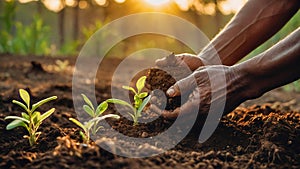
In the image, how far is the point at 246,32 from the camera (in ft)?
7.25

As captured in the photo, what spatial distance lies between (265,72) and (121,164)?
2.49 feet

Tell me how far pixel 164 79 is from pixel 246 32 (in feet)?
1.93

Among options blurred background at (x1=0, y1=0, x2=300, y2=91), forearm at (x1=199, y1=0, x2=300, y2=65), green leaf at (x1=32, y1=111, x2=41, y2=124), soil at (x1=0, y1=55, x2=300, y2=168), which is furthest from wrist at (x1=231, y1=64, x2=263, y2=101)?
blurred background at (x1=0, y1=0, x2=300, y2=91)

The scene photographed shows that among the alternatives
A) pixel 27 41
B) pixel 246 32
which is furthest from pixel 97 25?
pixel 246 32

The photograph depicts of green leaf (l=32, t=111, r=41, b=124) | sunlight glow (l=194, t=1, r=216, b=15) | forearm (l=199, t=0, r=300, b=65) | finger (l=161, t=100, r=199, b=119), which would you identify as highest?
sunlight glow (l=194, t=1, r=216, b=15)

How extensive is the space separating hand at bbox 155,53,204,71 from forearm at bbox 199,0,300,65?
98mm

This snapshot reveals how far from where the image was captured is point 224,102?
1.75 m

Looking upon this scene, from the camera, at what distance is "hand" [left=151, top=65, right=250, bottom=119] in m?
1.73

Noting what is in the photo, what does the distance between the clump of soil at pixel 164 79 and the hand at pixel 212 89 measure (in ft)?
0.43

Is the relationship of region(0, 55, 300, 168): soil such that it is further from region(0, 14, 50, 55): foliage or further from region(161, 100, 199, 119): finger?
region(0, 14, 50, 55): foliage

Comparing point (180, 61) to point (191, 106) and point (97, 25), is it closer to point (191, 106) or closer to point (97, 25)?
point (191, 106)

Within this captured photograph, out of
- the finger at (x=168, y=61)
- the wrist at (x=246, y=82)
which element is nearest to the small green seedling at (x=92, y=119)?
the finger at (x=168, y=61)

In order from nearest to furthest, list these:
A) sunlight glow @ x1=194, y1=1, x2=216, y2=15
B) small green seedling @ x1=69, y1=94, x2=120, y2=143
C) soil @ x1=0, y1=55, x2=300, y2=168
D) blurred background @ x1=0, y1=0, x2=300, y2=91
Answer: soil @ x1=0, y1=55, x2=300, y2=168
small green seedling @ x1=69, y1=94, x2=120, y2=143
blurred background @ x1=0, y1=0, x2=300, y2=91
sunlight glow @ x1=194, y1=1, x2=216, y2=15

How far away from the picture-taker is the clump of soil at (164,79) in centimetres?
192
